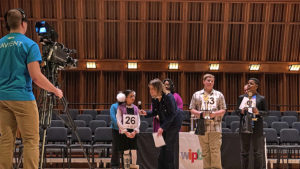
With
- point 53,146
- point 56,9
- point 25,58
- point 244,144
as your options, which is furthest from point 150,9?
point 25,58

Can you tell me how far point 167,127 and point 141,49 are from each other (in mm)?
9254

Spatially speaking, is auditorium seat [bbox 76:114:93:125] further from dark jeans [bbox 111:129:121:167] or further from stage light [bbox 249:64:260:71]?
stage light [bbox 249:64:260:71]

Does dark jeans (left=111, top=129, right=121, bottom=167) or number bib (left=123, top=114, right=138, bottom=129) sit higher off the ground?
number bib (left=123, top=114, right=138, bottom=129)

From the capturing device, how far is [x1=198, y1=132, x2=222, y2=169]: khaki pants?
5867 mm

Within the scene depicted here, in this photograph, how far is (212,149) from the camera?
19.4 feet

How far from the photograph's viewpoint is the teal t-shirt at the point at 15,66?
333 cm

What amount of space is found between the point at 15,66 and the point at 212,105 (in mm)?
3668

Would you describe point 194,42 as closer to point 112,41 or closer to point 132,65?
point 132,65

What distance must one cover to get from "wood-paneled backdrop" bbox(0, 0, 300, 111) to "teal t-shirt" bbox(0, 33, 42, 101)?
35.8 ft

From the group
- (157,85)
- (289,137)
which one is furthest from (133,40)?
(157,85)

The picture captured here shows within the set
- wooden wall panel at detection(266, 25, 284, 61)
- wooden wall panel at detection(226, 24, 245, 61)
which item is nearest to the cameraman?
wooden wall panel at detection(226, 24, 245, 61)

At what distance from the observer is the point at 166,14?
46.5 ft

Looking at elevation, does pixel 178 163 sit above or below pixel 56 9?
below

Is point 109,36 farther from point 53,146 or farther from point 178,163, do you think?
point 178,163
